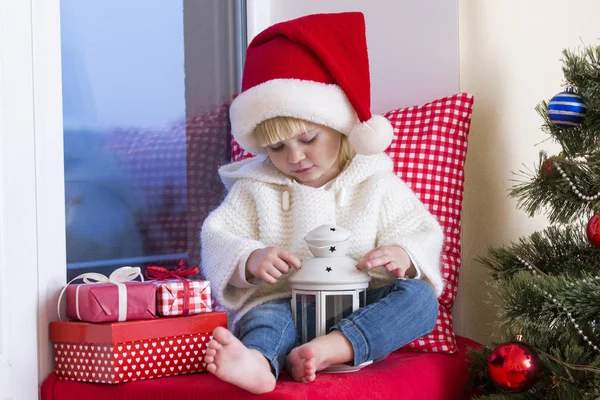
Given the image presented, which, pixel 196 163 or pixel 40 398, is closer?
pixel 40 398

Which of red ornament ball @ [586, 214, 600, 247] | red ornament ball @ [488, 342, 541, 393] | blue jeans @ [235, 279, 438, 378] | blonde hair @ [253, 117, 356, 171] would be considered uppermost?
blonde hair @ [253, 117, 356, 171]

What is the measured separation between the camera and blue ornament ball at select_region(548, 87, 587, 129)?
4.46ft

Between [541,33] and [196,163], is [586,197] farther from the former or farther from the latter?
[196,163]

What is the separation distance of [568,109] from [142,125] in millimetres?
857

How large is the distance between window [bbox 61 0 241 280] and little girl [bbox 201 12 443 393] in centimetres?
18

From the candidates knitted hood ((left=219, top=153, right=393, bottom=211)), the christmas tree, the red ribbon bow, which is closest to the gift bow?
the red ribbon bow

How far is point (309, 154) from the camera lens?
5.09 feet

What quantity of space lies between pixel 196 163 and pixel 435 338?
685 mm

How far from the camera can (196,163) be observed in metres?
1.85

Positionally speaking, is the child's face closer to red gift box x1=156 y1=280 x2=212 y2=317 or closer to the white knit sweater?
the white knit sweater

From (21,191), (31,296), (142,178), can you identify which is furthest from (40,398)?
(142,178)

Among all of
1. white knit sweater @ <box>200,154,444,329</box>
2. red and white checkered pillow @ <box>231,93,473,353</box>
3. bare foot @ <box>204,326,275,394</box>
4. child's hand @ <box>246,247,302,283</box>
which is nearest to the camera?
bare foot @ <box>204,326,275,394</box>

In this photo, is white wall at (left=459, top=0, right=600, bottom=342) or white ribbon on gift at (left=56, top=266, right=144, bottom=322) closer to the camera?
white ribbon on gift at (left=56, top=266, right=144, bottom=322)

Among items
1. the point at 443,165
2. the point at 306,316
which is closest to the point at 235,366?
the point at 306,316
